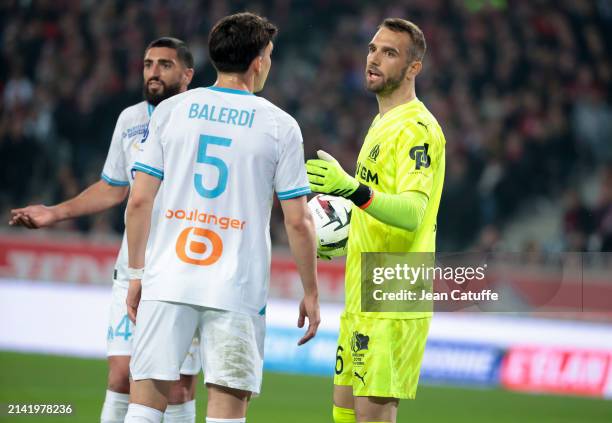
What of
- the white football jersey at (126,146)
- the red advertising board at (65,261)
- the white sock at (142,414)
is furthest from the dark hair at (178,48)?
the red advertising board at (65,261)

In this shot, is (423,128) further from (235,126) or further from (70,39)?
(70,39)

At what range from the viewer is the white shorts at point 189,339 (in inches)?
167

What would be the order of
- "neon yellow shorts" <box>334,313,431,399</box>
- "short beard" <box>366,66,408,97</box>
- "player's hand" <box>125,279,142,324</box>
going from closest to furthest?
"player's hand" <box>125,279,142,324</box>, "neon yellow shorts" <box>334,313,431,399</box>, "short beard" <box>366,66,408,97</box>

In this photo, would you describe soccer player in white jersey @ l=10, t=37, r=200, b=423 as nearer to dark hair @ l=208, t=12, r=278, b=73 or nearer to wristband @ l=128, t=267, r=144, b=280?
wristband @ l=128, t=267, r=144, b=280

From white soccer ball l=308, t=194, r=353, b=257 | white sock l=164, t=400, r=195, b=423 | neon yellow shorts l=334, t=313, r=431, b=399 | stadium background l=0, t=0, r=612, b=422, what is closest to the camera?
neon yellow shorts l=334, t=313, r=431, b=399

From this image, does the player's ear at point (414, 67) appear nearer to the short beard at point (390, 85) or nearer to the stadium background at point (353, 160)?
the short beard at point (390, 85)

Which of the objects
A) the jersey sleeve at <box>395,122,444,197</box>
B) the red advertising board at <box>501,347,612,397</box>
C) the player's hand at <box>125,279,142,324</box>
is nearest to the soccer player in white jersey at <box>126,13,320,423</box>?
the player's hand at <box>125,279,142,324</box>

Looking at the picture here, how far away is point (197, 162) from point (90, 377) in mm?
6420

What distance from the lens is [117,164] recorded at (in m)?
6.20

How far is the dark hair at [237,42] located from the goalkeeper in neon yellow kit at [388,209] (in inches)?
22.9

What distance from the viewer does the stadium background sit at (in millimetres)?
10172

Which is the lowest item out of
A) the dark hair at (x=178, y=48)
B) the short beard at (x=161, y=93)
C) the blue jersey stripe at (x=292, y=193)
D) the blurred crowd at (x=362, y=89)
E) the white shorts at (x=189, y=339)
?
the white shorts at (x=189, y=339)

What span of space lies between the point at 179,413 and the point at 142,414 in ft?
5.09

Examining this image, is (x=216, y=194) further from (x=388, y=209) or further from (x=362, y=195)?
(x=388, y=209)
